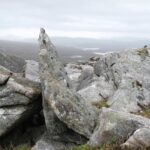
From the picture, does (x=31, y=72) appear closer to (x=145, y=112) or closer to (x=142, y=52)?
(x=142, y=52)

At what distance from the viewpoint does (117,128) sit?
1995 cm

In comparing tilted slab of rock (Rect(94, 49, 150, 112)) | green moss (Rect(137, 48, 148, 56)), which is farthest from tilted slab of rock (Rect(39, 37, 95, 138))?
green moss (Rect(137, 48, 148, 56))


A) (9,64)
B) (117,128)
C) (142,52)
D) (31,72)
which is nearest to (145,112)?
(117,128)

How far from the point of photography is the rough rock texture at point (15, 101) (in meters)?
22.9

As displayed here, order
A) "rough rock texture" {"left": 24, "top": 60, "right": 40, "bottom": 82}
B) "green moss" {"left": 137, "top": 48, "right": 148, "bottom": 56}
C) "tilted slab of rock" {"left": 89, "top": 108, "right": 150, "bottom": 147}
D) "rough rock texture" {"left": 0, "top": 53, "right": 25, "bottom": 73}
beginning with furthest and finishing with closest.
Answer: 1. "rough rock texture" {"left": 0, "top": 53, "right": 25, "bottom": 73}
2. "rough rock texture" {"left": 24, "top": 60, "right": 40, "bottom": 82}
3. "green moss" {"left": 137, "top": 48, "right": 148, "bottom": 56}
4. "tilted slab of rock" {"left": 89, "top": 108, "right": 150, "bottom": 147}

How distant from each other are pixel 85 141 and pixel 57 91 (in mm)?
2811

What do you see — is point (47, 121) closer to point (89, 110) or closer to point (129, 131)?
point (89, 110)

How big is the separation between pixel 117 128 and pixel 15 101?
20.0 feet

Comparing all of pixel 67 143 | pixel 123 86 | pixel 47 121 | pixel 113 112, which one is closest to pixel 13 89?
pixel 47 121

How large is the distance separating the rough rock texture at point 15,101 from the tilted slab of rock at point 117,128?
→ 15.1 feet

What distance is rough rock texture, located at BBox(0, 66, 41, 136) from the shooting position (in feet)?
75.3

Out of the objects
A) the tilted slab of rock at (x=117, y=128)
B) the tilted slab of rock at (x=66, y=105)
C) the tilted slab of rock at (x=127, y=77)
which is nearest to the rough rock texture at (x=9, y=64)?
the tilted slab of rock at (x=127, y=77)

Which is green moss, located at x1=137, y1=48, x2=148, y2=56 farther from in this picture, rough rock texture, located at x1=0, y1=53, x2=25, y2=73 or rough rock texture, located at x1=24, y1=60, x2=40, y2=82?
rough rock texture, located at x1=0, y1=53, x2=25, y2=73

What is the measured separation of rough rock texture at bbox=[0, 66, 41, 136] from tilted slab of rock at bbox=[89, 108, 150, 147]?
15.1 ft
